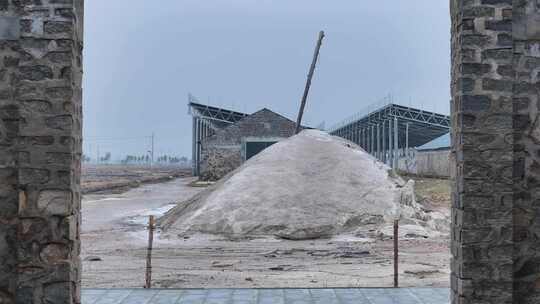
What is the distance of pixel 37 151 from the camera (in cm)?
570

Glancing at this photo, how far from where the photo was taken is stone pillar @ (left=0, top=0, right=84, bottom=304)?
5676mm

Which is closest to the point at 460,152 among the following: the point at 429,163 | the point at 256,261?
the point at 256,261

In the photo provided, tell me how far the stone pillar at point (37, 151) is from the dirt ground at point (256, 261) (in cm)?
445

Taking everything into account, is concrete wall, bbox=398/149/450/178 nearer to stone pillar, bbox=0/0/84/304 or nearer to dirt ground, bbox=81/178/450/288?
dirt ground, bbox=81/178/450/288

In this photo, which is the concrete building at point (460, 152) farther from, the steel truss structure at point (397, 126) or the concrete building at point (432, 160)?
the steel truss structure at point (397, 126)

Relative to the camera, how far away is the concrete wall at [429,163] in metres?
38.4

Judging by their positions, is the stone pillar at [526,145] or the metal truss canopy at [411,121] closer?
the stone pillar at [526,145]

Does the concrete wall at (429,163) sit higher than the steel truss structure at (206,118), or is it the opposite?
the steel truss structure at (206,118)

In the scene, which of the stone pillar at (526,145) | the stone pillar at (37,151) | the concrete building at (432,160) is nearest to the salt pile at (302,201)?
the stone pillar at (526,145)

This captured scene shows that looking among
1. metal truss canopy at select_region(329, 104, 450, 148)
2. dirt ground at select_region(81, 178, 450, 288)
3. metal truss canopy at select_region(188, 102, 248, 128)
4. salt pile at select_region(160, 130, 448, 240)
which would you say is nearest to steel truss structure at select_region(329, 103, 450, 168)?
metal truss canopy at select_region(329, 104, 450, 148)

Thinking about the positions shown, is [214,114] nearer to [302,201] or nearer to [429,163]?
[429,163]

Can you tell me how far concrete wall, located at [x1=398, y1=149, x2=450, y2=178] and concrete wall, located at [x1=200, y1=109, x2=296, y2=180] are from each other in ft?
33.4

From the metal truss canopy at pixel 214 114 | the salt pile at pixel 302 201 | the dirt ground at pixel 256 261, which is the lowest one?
the dirt ground at pixel 256 261

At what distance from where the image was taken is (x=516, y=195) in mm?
5930
